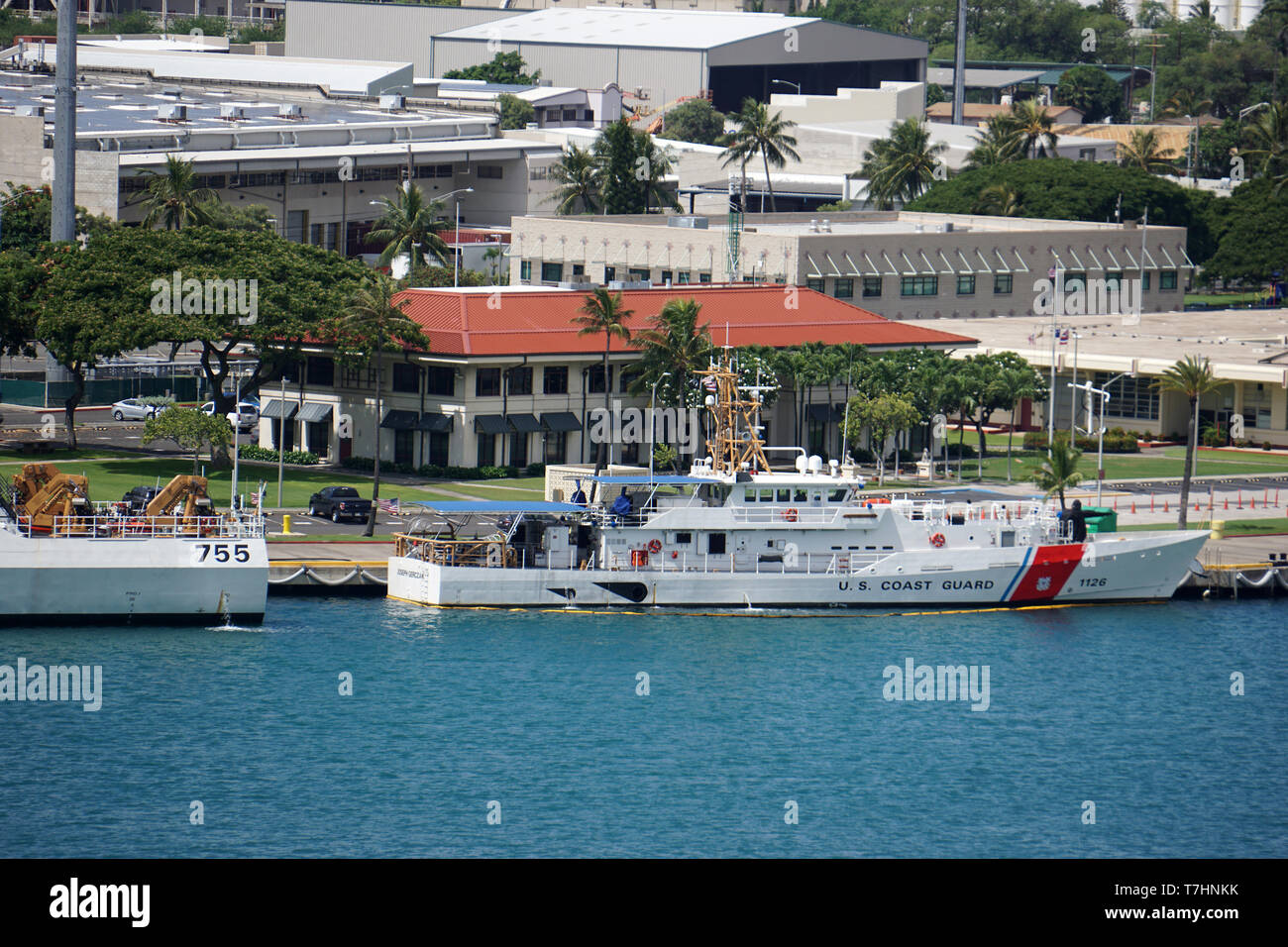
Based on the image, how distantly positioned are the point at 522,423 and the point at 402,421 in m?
5.97

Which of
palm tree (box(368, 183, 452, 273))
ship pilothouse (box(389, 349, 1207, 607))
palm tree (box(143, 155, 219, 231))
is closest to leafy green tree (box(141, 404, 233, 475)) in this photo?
ship pilothouse (box(389, 349, 1207, 607))

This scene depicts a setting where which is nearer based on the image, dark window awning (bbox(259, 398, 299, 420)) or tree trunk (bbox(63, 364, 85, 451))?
tree trunk (bbox(63, 364, 85, 451))

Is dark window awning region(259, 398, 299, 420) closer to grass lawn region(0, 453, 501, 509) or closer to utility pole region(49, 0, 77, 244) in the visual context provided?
grass lawn region(0, 453, 501, 509)

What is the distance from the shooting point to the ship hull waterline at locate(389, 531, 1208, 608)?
76.4 metres

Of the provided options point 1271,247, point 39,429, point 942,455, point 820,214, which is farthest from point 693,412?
point 1271,247

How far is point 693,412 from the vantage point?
101 meters

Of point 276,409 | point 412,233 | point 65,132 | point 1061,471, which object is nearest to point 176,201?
point 65,132

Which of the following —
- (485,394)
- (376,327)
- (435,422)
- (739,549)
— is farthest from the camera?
(485,394)

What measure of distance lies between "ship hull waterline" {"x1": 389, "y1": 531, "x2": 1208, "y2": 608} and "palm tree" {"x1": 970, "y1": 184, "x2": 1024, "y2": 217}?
310ft

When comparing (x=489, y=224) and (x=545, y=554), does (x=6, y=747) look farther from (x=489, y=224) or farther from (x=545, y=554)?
(x=489, y=224)

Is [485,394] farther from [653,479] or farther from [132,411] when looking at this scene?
[653,479]

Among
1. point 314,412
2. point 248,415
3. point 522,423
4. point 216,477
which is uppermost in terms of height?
point 314,412

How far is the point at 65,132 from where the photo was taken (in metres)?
123

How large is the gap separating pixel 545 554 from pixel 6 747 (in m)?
25.4
